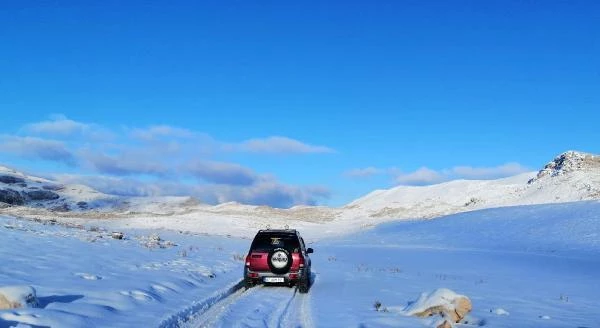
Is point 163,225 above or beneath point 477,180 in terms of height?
beneath

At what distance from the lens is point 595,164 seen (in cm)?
9275

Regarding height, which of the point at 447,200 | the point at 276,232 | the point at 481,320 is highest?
the point at 447,200

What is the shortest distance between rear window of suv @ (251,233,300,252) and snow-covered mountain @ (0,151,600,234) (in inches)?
1947

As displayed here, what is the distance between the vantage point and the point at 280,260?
15688mm

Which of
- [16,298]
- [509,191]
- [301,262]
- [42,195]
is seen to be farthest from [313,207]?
[16,298]

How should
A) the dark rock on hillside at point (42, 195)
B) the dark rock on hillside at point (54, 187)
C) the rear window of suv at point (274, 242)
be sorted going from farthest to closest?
the dark rock on hillside at point (54, 187)
the dark rock on hillside at point (42, 195)
the rear window of suv at point (274, 242)

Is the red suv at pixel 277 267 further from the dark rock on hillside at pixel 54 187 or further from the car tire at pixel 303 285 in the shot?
the dark rock on hillside at pixel 54 187

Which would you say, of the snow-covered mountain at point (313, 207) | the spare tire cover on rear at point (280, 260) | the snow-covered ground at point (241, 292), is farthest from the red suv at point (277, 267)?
the snow-covered mountain at point (313, 207)

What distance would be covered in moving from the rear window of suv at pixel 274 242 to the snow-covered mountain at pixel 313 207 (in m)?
49.5

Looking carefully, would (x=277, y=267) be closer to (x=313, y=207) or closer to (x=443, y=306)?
(x=443, y=306)

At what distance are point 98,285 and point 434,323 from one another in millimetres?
7585

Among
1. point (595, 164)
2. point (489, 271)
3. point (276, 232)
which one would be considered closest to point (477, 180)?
point (595, 164)

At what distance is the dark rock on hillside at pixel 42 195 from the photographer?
4902 inches

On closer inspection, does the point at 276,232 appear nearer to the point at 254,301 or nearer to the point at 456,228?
the point at 254,301
